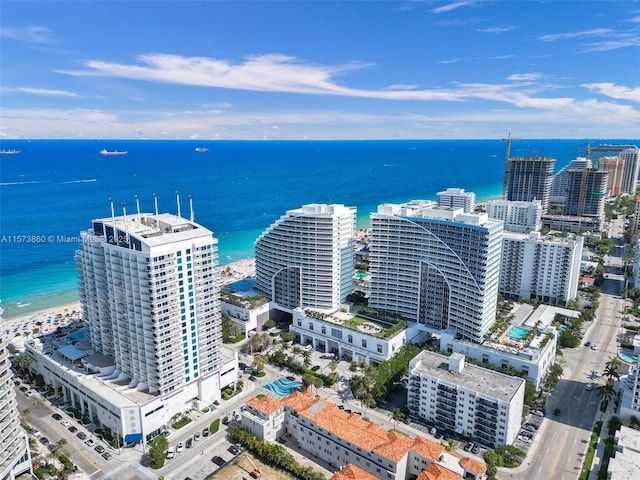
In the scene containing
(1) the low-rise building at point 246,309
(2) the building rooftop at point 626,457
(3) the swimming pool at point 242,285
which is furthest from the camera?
(3) the swimming pool at point 242,285

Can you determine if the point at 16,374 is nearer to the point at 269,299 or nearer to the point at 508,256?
the point at 269,299

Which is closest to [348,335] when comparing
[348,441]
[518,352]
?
[518,352]

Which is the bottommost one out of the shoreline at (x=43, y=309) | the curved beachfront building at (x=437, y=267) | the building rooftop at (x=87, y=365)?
the shoreline at (x=43, y=309)

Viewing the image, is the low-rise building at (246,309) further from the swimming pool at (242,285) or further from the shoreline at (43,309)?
the shoreline at (43,309)

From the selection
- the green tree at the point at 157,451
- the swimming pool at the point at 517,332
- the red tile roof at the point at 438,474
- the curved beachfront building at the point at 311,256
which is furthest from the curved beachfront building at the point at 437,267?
the green tree at the point at 157,451

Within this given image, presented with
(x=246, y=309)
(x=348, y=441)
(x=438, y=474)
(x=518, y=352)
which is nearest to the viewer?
(x=438, y=474)

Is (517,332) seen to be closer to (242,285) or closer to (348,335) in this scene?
(348,335)
